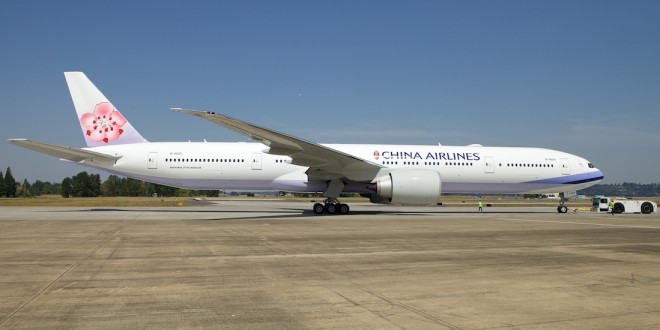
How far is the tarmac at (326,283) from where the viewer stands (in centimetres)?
430

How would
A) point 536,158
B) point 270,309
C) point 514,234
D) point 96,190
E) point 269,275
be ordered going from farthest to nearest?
point 96,190, point 536,158, point 514,234, point 269,275, point 270,309

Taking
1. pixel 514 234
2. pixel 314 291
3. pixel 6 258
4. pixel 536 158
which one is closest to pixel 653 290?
pixel 314 291

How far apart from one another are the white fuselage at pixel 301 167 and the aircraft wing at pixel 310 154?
74 cm

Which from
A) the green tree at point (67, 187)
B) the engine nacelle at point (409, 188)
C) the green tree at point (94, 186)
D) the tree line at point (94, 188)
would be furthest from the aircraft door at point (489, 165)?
the green tree at point (67, 187)

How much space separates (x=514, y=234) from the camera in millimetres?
12602

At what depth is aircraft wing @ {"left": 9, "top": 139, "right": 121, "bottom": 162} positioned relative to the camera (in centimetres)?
1933

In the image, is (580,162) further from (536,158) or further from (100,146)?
(100,146)

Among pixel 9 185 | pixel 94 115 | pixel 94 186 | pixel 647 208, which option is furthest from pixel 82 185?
pixel 647 208

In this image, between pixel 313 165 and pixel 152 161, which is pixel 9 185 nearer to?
pixel 152 161

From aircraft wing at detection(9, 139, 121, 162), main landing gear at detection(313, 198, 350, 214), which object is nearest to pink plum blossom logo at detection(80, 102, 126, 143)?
aircraft wing at detection(9, 139, 121, 162)

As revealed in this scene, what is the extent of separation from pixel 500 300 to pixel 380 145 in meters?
19.0

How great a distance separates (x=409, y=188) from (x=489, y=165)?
6.67 metres

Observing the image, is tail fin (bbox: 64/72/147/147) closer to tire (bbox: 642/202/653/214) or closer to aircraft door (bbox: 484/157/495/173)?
aircraft door (bbox: 484/157/495/173)

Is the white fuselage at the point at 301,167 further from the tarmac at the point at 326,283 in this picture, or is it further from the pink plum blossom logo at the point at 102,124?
the tarmac at the point at 326,283
